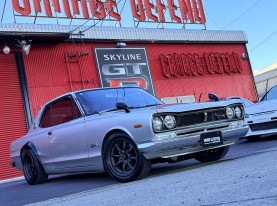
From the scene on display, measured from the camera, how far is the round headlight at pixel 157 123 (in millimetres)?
5031

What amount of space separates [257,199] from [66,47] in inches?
603

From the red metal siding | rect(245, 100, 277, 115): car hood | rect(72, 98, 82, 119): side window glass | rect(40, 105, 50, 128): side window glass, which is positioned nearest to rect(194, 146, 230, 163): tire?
rect(72, 98, 82, 119): side window glass

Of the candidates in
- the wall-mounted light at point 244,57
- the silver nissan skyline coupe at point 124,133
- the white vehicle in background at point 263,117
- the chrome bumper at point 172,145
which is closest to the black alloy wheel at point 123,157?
the silver nissan skyline coupe at point 124,133

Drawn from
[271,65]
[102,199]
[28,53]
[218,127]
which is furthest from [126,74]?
[271,65]

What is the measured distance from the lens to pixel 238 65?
2444 centimetres

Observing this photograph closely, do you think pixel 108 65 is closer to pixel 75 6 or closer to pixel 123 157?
pixel 75 6

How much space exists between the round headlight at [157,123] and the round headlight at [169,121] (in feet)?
0.21

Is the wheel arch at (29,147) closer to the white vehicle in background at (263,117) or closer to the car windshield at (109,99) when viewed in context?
the car windshield at (109,99)

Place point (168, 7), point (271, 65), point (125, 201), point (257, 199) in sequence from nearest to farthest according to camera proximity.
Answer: point (257, 199), point (125, 201), point (168, 7), point (271, 65)

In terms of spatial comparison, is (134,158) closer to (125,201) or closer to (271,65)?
(125,201)

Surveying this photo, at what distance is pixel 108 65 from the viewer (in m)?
18.5

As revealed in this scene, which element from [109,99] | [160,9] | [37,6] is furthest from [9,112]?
[160,9]

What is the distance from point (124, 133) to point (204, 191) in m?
1.96

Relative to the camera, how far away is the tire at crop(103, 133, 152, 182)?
200 inches
